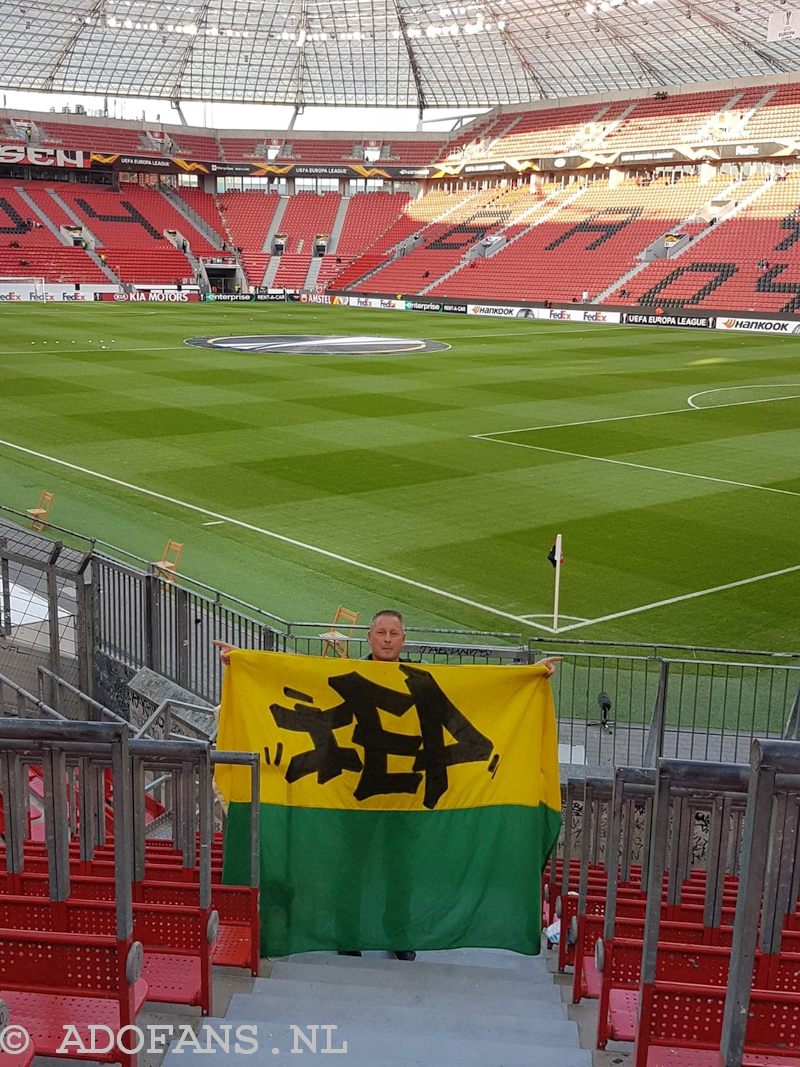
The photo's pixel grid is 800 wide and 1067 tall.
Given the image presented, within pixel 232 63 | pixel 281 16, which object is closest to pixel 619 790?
Result: pixel 281 16

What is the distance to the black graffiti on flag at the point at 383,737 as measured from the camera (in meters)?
6.04

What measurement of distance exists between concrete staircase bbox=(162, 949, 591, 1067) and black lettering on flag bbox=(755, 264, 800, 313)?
6502cm

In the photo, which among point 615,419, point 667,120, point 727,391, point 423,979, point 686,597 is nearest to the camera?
point 423,979

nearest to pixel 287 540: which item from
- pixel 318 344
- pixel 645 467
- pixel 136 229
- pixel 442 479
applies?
pixel 442 479

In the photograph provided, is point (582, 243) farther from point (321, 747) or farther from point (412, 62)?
point (321, 747)

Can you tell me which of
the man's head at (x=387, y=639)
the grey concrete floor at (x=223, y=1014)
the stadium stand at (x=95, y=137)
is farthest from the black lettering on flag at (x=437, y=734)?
the stadium stand at (x=95, y=137)

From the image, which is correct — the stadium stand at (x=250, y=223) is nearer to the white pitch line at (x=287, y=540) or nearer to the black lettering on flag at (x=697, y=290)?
the black lettering on flag at (x=697, y=290)

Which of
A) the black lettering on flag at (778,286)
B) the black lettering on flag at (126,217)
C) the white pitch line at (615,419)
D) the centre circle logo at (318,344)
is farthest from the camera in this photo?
the black lettering on flag at (126,217)

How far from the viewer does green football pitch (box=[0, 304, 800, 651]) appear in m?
17.0

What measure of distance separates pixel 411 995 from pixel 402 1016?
1.47 feet

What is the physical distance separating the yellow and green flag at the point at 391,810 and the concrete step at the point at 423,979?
0.53 feet

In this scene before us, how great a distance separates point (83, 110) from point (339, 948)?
4257 inches

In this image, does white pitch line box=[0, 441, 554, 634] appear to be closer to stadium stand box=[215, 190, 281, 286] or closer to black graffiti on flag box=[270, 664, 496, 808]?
black graffiti on flag box=[270, 664, 496, 808]

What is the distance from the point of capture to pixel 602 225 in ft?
278
